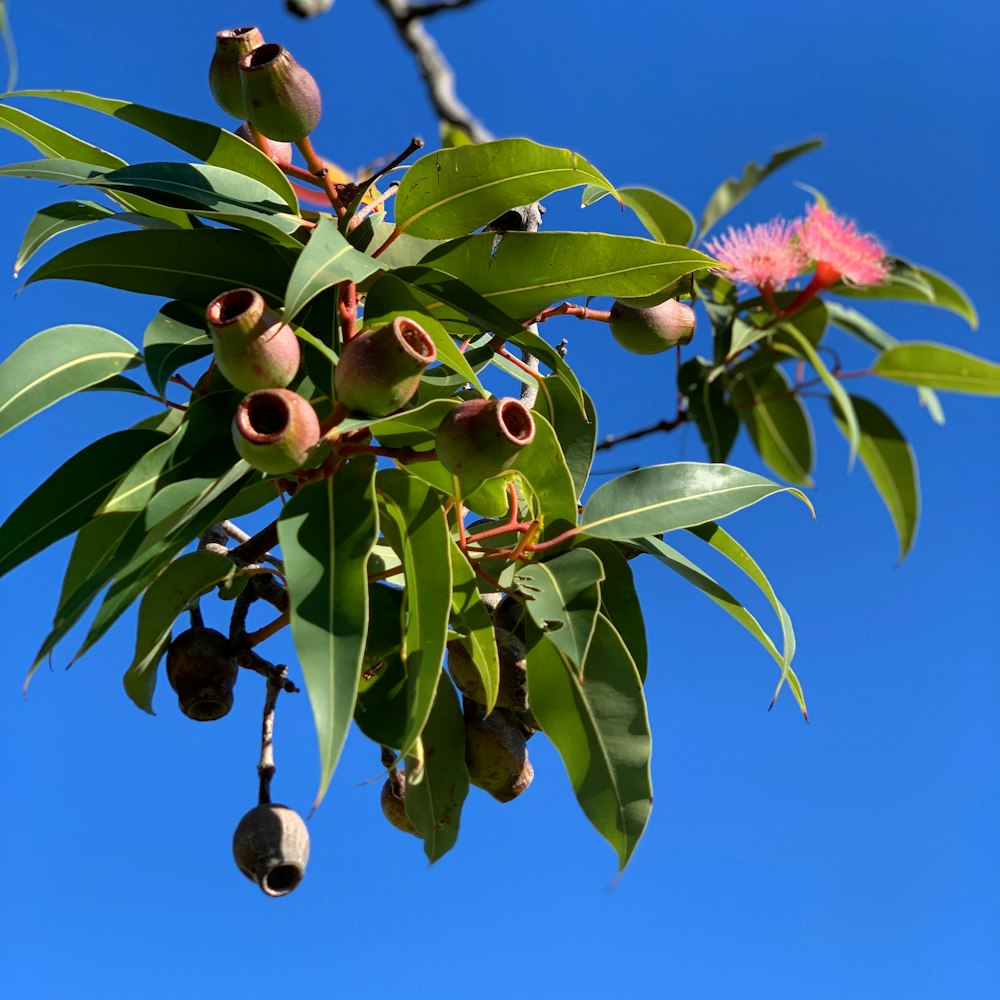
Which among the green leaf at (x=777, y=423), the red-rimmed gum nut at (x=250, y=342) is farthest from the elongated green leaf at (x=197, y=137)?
the green leaf at (x=777, y=423)

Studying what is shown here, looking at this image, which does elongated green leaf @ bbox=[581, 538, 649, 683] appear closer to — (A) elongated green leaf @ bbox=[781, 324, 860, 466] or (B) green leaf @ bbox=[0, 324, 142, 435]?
(B) green leaf @ bbox=[0, 324, 142, 435]

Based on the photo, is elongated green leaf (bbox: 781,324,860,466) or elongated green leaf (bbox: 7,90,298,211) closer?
elongated green leaf (bbox: 7,90,298,211)

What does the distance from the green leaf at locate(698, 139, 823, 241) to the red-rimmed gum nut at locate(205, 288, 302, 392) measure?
1.85 meters

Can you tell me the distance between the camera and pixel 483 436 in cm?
111

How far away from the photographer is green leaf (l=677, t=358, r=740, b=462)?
255 centimetres

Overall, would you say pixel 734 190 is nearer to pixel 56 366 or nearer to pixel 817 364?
pixel 817 364

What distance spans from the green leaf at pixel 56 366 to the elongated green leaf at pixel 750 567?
0.69 meters

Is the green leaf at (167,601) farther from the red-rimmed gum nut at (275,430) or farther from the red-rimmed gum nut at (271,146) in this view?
the red-rimmed gum nut at (271,146)

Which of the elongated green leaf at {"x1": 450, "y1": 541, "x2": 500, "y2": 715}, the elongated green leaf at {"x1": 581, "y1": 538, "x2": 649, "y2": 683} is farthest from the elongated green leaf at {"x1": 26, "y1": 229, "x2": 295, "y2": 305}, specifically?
the elongated green leaf at {"x1": 581, "y1": 538, "x2": 649, "y2": 683}

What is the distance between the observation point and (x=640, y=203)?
2.57m

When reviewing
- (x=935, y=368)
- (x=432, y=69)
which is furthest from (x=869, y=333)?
(x=432, y=69)

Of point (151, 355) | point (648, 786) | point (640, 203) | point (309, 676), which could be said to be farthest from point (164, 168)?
point (640, 203)

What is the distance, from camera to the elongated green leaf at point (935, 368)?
284 centimetres

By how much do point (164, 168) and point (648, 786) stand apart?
807 millimetres
